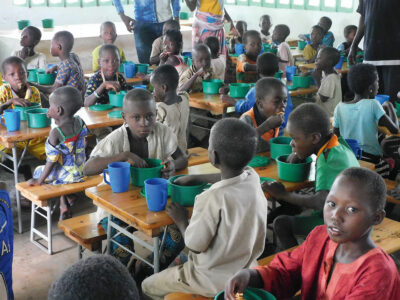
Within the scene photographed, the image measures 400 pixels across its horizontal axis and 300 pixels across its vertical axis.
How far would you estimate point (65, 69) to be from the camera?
18.8 feet

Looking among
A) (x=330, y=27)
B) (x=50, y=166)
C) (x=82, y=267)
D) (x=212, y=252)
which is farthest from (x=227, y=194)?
(x=330, y=27)

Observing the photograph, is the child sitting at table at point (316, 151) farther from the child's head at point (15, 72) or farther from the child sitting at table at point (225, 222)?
the child's head at point (15, 72)

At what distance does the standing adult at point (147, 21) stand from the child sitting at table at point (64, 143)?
13.6ft

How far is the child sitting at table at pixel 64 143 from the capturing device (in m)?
3.85

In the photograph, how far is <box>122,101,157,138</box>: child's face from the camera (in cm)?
326

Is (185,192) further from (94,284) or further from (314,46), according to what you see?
(314,46)

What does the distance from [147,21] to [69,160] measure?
14.3 feet

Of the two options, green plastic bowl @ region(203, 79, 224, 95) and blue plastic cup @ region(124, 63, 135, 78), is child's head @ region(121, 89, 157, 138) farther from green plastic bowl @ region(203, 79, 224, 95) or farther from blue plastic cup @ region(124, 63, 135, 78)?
blue plastic cup @ region(124, 63, 135, 78)

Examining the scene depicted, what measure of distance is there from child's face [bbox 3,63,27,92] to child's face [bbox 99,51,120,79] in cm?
80

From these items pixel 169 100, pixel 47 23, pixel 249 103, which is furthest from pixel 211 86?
pixel 47 23

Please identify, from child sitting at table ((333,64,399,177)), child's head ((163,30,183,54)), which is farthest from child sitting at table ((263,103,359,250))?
child's head ((163,30,183,54))

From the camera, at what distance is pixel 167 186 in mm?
2797

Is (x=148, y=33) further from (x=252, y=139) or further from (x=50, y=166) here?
(x=252, y=139)

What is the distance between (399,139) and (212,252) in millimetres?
2725
